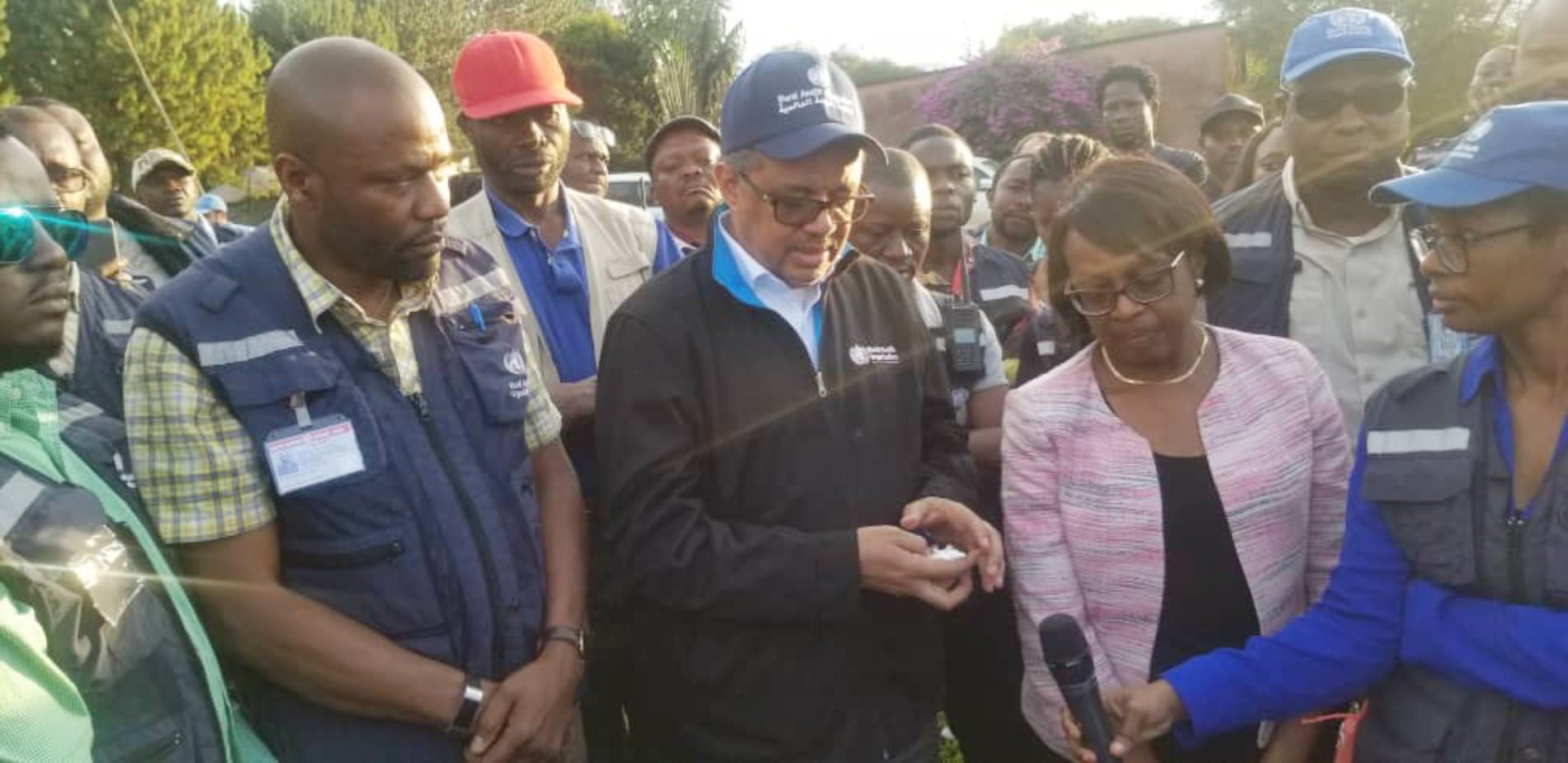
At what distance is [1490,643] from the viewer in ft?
6.22

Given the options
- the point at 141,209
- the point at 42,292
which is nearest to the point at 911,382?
the point at 42,292

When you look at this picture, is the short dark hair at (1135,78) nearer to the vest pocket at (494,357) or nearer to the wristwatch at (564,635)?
the vest pocket at (494,357)

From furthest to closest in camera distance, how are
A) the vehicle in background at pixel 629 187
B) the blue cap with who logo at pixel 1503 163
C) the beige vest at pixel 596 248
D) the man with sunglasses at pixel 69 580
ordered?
the vehicle in background at pixel 629 187 → the beige vest at pixel 596 248 → the blue cap with who logo at pixel 1503 163 → the man with sunglasses at pixel 69 580

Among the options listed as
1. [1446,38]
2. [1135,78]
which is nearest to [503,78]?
[1135,78]

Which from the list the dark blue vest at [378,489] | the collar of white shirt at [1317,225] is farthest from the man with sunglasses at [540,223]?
the collar of white shirt at [1317,225]

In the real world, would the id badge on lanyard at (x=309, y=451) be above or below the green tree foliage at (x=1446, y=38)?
above

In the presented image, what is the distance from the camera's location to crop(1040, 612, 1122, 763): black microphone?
1.96 m

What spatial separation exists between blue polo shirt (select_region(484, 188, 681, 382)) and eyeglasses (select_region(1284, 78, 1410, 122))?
1935mm

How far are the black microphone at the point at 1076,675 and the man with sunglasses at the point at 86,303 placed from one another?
91.0 inches

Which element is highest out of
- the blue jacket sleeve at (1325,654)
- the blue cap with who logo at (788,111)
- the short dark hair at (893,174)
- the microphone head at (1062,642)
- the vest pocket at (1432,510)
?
the blue cap with who logo at (788,111)

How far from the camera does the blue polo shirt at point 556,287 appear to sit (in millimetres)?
3295

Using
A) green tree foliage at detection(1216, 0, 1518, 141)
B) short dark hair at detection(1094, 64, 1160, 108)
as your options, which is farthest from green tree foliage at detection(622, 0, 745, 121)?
short dark hair at detection(1094, 64, 1160, 108)

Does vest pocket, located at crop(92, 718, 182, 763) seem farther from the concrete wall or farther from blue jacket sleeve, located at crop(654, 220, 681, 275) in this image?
the concrete wall

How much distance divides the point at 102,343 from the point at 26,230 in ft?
4.87
